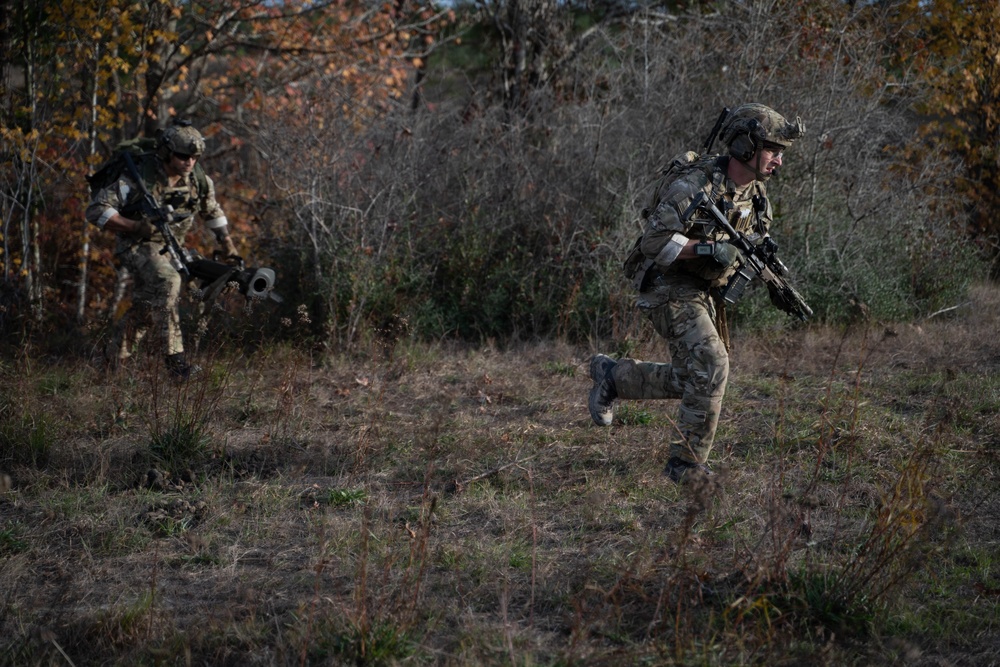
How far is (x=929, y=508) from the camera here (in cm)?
322

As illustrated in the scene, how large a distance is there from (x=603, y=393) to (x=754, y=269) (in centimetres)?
106

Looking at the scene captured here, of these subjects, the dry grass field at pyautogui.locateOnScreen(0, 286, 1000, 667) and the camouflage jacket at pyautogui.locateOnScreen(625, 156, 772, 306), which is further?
the camouflage jacket at pyautogui.locateOnScreen(625, 156, 772, 306)

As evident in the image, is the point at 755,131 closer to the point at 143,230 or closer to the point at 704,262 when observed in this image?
the point at 704,262

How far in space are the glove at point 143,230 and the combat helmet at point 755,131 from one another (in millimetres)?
4097

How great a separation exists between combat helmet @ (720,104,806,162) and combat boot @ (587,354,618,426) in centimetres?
132

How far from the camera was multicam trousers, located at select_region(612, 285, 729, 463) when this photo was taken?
4547mm

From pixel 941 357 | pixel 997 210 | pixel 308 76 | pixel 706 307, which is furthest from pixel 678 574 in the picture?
pixel 308 76

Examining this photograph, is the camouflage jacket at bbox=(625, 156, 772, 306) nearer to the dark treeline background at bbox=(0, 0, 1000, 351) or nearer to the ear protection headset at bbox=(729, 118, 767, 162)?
the ear protection headset at bbox=(729, 118, 767, 162)

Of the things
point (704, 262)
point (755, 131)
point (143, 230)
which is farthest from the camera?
point (143, 230)

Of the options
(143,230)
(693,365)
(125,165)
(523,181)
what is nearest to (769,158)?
(693,365)

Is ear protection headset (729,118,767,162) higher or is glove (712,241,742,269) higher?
ear protection headset (729,118,767,162)

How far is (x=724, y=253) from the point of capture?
4449 mm

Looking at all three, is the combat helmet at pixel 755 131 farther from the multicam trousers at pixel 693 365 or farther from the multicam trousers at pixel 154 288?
the multicam trousers at pixel 154 288

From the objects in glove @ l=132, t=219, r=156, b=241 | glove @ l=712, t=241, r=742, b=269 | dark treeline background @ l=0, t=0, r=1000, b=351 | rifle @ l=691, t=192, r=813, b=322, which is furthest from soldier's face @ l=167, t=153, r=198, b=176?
glove @ l=712, t=241, r=742, b=269
